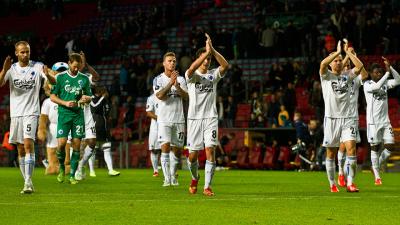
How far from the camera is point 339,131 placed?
17.4m

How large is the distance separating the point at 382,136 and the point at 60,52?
25277 millimetres

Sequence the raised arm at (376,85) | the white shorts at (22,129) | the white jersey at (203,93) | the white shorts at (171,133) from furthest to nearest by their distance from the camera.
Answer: the raised arm at (376,85) < the white shorts at (171,133) < the white shorts at (22,129) < the white jersey at (203,93)

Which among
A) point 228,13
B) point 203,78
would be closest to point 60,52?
point 228,13

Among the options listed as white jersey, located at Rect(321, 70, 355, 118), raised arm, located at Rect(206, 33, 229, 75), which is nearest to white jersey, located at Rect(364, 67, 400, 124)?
white jersey, located at Rect(321, 70, 355, 118)

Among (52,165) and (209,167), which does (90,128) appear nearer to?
(52,165)

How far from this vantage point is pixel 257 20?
41750 mm

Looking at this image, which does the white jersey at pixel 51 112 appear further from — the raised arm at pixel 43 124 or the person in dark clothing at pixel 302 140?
the person in dark clothing at pixel 302 140

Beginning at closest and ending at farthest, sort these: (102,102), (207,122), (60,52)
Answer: (207,122) → (102,102) → (60,52)

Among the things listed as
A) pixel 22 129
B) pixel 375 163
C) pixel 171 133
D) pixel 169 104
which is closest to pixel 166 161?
pixel 171 133

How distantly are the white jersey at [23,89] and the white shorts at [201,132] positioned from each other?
9.25 ft

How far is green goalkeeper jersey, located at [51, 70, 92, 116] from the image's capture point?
18734 millimetres

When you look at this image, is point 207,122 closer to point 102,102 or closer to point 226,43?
point 102,102

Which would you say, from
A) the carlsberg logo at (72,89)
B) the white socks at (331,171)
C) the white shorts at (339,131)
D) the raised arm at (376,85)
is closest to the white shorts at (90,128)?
the carlsberg logo at (72,89)

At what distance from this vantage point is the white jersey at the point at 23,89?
16714 mm
